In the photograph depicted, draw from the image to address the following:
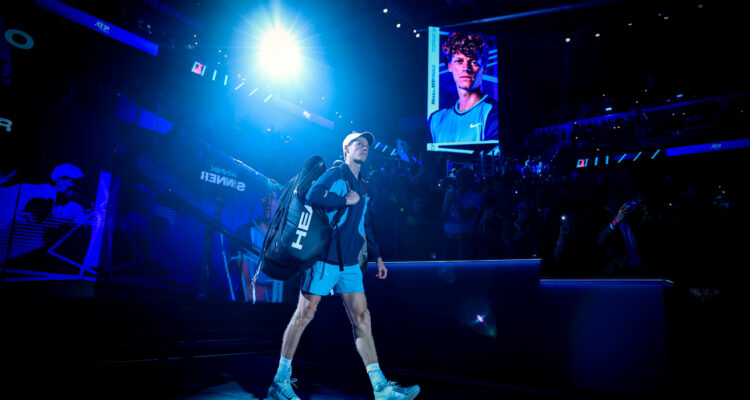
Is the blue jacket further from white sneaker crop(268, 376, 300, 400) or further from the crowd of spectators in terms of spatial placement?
the crowd of spectators

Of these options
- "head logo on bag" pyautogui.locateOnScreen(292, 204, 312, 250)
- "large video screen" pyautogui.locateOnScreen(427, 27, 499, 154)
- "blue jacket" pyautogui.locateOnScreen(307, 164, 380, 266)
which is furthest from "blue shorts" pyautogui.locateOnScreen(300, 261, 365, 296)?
"large video screen" pyautogui.locateOnScreen(427, 27, 499, 154)

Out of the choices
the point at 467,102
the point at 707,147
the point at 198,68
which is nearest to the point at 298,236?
the point at 467,102

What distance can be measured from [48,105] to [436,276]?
295 inches

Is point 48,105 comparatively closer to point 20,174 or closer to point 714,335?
point 20,174

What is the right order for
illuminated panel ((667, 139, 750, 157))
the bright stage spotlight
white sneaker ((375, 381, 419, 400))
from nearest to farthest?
white sneaker ((375, 381, 419, 400)) < the bright stage spotlight < illuminated panel ((667, 139, 750, 157))

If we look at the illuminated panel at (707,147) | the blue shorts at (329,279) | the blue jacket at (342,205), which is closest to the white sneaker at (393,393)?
the blue shorts at (329,279)

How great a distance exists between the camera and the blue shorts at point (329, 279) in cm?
296

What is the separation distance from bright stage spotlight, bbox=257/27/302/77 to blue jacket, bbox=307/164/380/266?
904cm

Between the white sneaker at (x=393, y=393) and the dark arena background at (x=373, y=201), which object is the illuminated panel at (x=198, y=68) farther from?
the white sneaker at (x=393, y=393)

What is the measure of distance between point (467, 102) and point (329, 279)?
6.45m

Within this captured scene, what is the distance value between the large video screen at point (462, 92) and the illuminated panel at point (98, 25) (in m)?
6.42

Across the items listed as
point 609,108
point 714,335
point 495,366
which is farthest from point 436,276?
point 609,108

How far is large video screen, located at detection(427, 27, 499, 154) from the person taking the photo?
8.25m

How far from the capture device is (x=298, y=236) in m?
2.80
